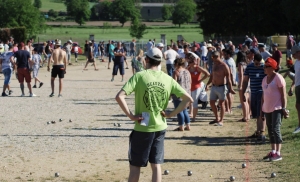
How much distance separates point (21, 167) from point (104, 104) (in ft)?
34.9

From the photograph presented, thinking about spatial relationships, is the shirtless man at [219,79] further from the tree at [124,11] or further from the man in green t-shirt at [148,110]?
the tree at [124,11]

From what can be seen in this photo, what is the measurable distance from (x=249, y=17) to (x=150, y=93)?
71.4 metres

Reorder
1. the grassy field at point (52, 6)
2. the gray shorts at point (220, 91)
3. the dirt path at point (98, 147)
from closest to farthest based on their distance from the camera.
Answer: the dirt path at point (98, 147)
the gray shorts at point (220, 91)
the grassy field at point (52, 6)

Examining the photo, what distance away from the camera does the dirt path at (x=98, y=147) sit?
36.9ft

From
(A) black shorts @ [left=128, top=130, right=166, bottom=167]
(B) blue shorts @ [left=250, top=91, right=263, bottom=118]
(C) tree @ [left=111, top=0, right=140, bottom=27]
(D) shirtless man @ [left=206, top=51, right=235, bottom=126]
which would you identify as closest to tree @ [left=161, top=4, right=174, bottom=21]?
(C) tree @ [left=111, top=0, right=140, bottom=27]

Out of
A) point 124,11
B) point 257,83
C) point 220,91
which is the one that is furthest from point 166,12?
point 257,83

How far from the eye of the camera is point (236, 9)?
8331cm

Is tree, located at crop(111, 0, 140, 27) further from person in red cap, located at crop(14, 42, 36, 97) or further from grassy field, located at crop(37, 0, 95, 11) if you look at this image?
person in red cap, located at crop(14, 42, 36, 97)

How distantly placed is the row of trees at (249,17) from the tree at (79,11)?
53422mm

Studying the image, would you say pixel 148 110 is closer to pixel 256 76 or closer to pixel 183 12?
pixel 256 76

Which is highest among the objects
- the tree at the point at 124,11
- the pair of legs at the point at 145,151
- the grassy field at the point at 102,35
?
the pair of legs at the point at 145,151

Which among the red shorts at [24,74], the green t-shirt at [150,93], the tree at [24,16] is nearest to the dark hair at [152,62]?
the green t-shirt at [150,93]

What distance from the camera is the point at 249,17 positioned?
78.5m

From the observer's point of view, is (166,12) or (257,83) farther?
(166,12)
